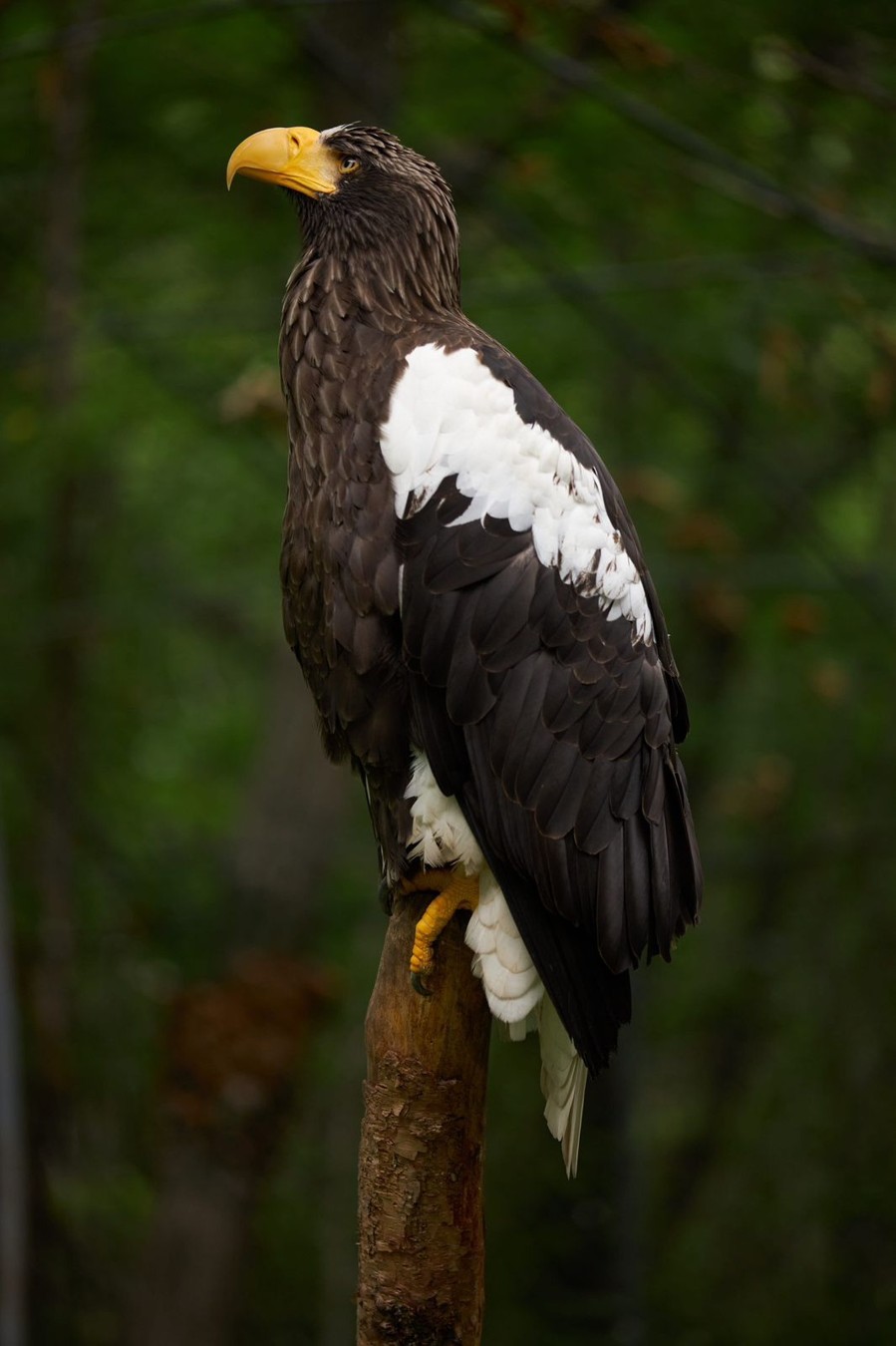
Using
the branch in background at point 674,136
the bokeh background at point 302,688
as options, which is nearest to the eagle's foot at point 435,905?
the bokeh background at point 302,688

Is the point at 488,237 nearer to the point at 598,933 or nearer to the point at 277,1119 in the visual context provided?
the point at 277,1119

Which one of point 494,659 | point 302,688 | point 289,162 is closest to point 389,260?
point 289,162

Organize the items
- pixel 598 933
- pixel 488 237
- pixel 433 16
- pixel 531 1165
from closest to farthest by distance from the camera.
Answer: pixel 598 933 → pixel 433 16 → pixel 488 237 → pixel 531 1165

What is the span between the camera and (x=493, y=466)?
2.61 m

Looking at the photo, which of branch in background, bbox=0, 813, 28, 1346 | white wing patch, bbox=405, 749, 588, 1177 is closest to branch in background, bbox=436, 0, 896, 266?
white wing patch, bbox=405, 749, 588, 1177

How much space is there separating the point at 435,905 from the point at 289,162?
61.9 inches

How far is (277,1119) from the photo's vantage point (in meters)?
6.29

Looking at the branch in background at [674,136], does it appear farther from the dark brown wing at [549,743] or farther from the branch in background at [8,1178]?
the branch in background at [8,1178]

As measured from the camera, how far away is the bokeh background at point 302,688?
202 inches

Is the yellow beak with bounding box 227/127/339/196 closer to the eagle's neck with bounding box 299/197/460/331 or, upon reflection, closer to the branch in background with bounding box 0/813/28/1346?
the eagle's neck with bounding box 299/197/460/331

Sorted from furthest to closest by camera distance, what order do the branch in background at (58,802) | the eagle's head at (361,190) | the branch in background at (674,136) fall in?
the branch in background at (58,802)
the branch in background at (674,136)
the eagle's head at (361,190)

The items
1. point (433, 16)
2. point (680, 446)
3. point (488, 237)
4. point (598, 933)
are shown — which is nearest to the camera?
point (598, 933)

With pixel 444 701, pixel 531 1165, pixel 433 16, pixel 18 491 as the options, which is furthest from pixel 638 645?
pixel 531 1165

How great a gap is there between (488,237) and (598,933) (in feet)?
16.0
